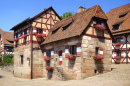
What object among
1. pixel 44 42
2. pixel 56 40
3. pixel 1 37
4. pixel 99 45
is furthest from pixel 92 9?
pixel 1 37

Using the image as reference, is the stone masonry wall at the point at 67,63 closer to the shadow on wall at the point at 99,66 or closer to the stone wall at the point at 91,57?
the stone wall at the point at 91,57

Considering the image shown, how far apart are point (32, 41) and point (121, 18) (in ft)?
41.4

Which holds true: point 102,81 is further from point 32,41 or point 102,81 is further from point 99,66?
point 32,41

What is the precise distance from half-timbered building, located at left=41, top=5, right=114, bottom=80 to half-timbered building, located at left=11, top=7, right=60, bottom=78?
2.92 m

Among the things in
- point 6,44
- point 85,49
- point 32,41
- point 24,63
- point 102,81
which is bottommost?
point 102,81

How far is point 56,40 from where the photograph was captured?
15828 mm

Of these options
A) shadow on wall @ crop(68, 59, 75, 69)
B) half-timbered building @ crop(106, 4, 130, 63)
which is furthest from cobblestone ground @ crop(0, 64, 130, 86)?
half-timbered building @ crop(106, 4, 130, 63)

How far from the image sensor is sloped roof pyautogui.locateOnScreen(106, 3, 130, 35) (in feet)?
68.8

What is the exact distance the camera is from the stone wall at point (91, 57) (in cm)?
1327

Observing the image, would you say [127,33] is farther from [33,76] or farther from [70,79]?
[33,76]

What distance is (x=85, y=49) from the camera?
1335 cm

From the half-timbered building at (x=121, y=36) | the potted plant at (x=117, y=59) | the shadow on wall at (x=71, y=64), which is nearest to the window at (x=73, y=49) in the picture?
the shadow on wall at (x=71, y=64)

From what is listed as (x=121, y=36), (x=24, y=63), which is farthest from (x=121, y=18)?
(x=24, y=63)

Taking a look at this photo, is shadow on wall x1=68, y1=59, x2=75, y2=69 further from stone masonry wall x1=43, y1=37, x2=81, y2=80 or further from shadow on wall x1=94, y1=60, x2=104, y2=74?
shadow on wall x1=94, y1=60, x2=104, y2=74
